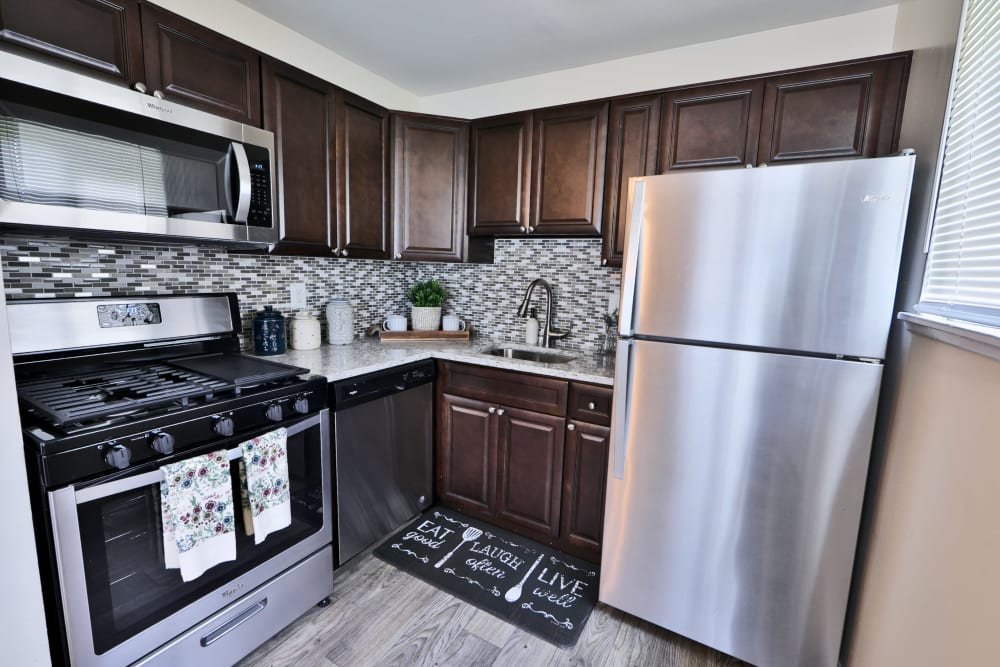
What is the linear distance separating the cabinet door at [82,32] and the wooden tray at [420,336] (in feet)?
4.99

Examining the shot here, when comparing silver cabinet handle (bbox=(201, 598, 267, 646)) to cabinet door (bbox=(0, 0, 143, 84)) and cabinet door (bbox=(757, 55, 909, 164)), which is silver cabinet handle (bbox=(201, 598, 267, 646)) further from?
cabinet door (bbox=(757, 55, 909, 164))

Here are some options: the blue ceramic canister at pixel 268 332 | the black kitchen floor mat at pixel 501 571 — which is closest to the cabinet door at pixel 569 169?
the blue ceramic canister at pixel 268 332

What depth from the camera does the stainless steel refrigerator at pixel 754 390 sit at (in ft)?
4.17

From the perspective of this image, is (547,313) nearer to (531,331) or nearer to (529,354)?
(531,331)

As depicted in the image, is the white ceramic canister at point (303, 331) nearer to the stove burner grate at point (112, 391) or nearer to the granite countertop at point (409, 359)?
the granite countertop at point (409, 359)

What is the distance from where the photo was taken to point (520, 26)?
200 cm

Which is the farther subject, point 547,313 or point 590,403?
point 547,313

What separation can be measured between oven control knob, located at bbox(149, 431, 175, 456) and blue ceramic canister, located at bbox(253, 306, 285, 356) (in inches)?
32.6

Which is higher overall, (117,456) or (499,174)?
(499,174)

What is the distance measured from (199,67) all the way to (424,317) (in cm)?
156

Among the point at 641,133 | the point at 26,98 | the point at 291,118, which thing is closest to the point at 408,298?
the point at 291,118

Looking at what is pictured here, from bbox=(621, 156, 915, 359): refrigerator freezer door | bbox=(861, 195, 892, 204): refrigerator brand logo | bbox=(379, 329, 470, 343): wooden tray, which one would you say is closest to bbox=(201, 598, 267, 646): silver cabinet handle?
bbox=(379, 329, 470, 343): wooden tray

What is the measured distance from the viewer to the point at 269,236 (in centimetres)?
172

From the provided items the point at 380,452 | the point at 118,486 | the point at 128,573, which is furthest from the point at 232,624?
the point at 380,452
